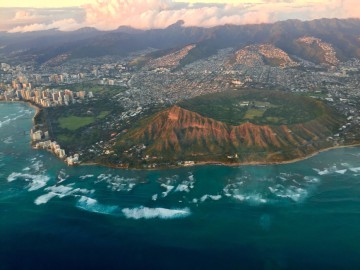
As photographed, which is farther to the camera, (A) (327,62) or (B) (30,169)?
(A) (327,62)

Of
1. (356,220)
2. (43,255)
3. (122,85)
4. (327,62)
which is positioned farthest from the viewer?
(327,62)

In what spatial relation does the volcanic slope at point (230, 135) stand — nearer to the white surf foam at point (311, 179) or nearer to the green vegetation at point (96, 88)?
the white surf foam at point (311, 179)

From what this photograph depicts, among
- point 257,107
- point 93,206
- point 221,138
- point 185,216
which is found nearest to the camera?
point 185,216

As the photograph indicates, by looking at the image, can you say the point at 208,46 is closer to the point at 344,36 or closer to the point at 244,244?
the point at 344,36

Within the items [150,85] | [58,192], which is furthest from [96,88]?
[58,192]

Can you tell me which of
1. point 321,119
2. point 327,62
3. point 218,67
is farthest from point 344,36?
point 321,119

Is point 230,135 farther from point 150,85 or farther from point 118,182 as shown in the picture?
point 150,85

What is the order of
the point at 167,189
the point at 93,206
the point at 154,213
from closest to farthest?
the point at 154,213 → the point at 93,206 → the point at 167,189
